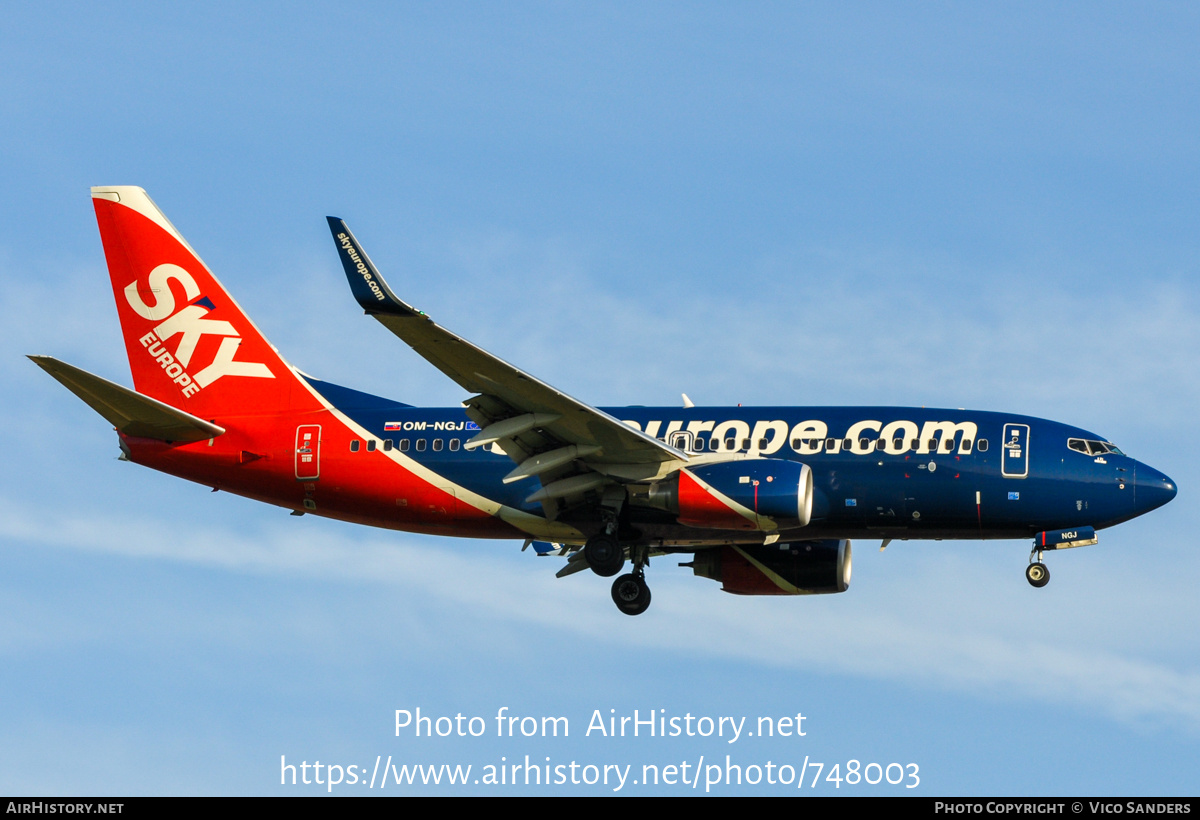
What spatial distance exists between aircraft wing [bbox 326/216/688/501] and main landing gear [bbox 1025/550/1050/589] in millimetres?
8624

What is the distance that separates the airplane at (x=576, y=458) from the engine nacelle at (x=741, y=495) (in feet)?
0.17

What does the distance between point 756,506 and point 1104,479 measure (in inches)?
325

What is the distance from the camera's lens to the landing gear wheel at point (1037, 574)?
1423 inches

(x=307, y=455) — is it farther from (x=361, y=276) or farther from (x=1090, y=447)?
(x=1090, y=447)

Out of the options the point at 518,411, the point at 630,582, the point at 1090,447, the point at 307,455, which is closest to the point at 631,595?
the point at 630,582

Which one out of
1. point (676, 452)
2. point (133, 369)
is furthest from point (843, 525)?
point (133, 369)

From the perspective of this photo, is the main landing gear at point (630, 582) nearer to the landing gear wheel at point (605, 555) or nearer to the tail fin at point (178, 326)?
the landing gear wheel at point (605, 555)

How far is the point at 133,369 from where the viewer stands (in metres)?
41.2

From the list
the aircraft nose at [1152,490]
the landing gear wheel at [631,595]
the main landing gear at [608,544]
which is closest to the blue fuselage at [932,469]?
the aircraft nose at [1152,490]

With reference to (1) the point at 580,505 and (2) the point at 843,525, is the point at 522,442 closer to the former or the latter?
(1) the point at 580,505

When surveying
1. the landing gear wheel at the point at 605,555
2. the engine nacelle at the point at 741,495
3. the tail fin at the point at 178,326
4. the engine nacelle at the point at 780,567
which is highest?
the tail fin at the point at 178,326

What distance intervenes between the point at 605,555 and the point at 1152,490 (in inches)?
506

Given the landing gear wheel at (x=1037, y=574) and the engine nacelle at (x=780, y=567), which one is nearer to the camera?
the landing gear wheel at (x=1037, y=574)

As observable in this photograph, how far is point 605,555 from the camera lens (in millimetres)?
36812
